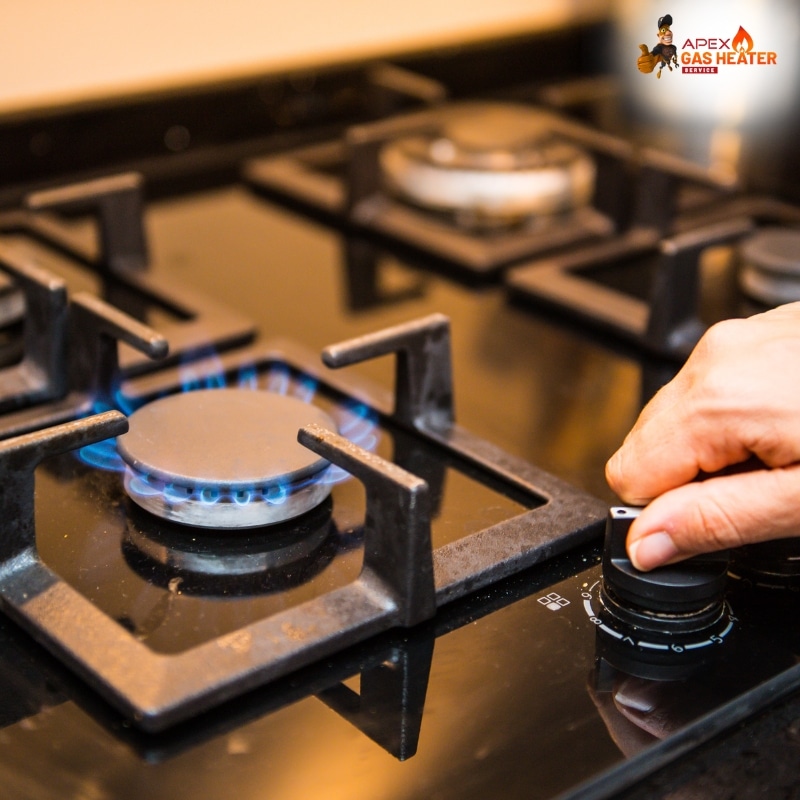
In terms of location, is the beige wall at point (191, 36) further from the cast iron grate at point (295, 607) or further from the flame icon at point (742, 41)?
the cast iron grate at point (295, 607)

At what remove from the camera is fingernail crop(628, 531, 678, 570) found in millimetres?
591

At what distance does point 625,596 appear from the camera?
613 mm

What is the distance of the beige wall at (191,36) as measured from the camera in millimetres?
1250

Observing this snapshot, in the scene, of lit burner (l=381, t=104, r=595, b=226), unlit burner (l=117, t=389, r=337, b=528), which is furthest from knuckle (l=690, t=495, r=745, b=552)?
lit burner (l=381, t=104, r=595, b=226)

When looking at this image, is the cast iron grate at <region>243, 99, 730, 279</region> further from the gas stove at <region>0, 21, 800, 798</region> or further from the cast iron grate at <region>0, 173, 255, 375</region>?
the cast iron grate at <region>0, 173, 255, 375</region>

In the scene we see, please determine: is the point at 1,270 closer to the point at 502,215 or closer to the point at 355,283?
the point at 355,283

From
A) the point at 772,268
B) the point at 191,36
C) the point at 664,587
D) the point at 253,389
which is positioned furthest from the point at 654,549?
the point at 191,36

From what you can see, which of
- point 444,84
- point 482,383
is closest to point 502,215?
point 482,383

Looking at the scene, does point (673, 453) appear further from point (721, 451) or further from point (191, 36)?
point (191, 36)

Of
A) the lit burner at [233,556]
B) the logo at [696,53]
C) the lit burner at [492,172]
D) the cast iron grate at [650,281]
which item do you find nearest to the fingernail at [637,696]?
the lit burner at [233,556]

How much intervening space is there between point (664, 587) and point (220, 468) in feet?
0.81

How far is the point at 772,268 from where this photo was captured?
963 mm

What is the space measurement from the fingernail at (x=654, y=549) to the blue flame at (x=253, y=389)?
19cm

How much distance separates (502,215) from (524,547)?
564 mm
